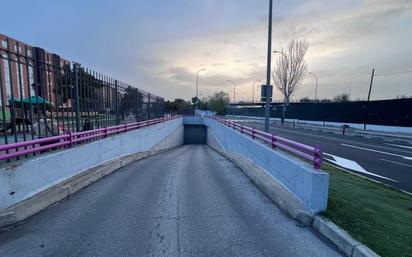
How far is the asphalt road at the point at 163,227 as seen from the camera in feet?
12.4

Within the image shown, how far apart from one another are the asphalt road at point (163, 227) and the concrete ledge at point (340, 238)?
138 millimetres

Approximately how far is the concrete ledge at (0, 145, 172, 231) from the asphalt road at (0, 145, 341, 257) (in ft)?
0.50

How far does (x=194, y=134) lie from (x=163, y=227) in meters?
40.0

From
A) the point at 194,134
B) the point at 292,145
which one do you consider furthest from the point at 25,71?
the point at 194,134

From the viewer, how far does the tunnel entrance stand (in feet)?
143

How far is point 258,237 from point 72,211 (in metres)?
3.48

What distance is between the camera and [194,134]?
4444 cm

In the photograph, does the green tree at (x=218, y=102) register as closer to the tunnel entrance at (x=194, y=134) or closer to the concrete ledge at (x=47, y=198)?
the tunnel entrance at (x=194, y=134)

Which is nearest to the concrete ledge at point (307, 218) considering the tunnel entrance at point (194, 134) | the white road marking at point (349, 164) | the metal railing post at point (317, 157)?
the metal railing post at point (317, 157)

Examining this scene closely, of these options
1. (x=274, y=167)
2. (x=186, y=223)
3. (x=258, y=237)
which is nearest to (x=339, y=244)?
(x=258, y=237)

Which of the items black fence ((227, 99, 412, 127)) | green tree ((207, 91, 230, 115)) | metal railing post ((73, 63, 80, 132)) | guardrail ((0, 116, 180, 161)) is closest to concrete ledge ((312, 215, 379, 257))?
guardrail ((0, 116, 180, 161))

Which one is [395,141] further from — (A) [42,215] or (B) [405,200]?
(A) [42,215]

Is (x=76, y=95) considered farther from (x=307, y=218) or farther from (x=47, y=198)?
(x=307, y=218)

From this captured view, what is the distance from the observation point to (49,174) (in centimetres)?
571
